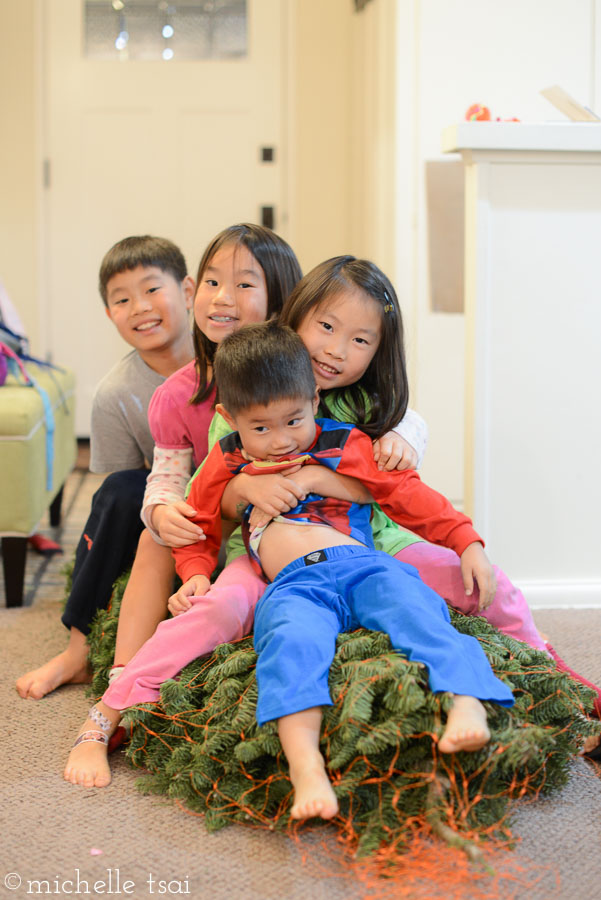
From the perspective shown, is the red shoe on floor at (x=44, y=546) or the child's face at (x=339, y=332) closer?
the child's face at (x=339, y=332)

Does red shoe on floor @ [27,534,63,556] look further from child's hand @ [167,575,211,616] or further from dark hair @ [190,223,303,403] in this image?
child's hand @ [167,575,211,616]

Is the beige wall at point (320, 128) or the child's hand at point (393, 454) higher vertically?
the beige wall at point (320, 128)

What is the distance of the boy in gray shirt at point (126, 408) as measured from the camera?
4.96ft

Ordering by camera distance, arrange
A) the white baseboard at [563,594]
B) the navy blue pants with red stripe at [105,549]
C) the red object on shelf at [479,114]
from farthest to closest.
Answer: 1. the red object on shelf at [479,114]
2. the white baseboard at [563,594]
3. the navy blue pants with red stripe at [105,549]

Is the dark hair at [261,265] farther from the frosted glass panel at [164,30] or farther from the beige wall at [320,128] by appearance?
the frosted glass panel at [164,30]

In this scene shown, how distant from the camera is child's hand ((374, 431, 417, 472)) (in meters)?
1.27

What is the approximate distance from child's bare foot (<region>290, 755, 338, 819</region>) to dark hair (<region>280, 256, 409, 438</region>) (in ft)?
1.75

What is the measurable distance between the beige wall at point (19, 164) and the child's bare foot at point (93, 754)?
289 centimetres

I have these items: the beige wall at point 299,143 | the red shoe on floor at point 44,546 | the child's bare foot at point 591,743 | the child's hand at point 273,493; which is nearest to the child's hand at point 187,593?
the child's hand at point 273,493

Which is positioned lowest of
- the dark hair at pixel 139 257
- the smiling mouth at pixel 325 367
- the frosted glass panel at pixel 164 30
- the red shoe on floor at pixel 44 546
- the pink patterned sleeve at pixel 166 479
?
the red shoe on floor at pixel 44 546

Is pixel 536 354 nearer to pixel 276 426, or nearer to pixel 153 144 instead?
pixel 276 426

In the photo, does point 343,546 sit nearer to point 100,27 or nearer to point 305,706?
point 305,706

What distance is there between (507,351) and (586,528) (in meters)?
0.38

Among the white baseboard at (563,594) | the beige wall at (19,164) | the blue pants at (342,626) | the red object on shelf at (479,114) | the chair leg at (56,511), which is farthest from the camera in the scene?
the beige wall at (19,164)
